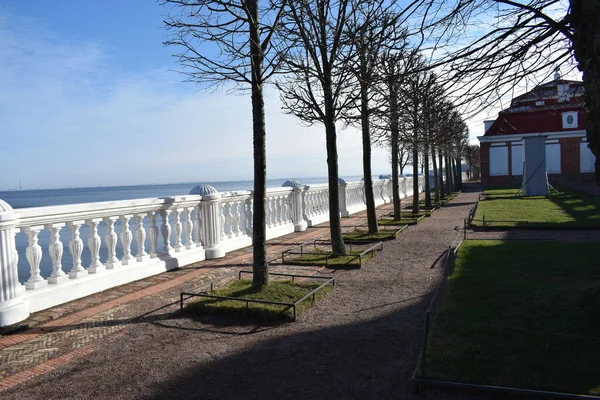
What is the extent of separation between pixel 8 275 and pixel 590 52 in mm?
6316

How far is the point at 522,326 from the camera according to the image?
4637mm

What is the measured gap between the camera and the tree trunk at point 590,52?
3.49 meters

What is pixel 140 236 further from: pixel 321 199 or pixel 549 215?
pixel 549 215

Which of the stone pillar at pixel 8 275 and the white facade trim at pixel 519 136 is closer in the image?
the stone pillar at pixel 8 275

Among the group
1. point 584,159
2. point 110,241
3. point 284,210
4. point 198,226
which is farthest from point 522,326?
point 584,159

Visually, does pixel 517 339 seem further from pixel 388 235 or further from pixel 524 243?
pixel 388 235

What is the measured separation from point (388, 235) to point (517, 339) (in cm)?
738

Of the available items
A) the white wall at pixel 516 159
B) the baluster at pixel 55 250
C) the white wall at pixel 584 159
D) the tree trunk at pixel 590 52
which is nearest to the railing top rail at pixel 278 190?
the baluster at pixel 55 250

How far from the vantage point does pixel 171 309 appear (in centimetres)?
577

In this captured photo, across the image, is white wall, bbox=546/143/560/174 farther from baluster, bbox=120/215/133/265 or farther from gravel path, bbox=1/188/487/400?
baluster, bbox=120/215/133/265

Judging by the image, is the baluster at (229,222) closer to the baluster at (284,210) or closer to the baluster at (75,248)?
the baluster at (284,210)

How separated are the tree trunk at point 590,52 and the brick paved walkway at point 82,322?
5.08 m

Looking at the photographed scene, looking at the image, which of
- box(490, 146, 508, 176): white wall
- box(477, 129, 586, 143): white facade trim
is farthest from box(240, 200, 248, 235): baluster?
box(490, 146, 508, 176): white wall

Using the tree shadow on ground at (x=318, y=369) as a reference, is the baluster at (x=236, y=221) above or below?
above
